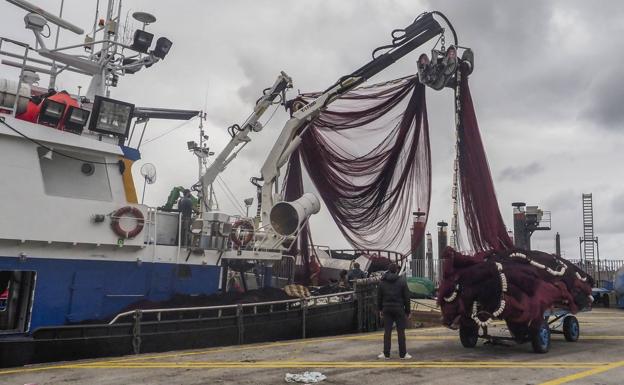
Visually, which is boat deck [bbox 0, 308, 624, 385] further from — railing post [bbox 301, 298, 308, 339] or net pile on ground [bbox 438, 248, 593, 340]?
railing post [bbox 301, 298, 308, 339]

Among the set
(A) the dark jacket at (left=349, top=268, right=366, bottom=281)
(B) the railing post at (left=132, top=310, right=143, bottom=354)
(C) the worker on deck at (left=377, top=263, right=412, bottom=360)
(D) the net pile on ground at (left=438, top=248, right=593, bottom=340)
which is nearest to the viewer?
(C) the worker on deck at (left=377, top=263, right=412, bottom=360)

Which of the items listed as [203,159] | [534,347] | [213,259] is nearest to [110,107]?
[213,259]

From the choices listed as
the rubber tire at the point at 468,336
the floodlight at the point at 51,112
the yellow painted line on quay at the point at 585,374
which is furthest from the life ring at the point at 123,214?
the yellow painted line on quay at the point at 585,374

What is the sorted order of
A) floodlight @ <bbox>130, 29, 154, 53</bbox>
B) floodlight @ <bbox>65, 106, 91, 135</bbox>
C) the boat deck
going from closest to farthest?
the boat deck, floodlight @ <bbox>65, 106, 91, 135</bbox>, floodlight @ <bbox>130, 29, 154, 53</bbox>

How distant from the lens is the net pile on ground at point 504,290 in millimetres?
9250

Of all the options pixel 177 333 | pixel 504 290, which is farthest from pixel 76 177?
pixel 504 290

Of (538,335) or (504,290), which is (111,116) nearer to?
(504,290)

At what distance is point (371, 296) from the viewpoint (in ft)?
51.5

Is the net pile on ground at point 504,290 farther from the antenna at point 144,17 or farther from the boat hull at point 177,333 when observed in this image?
the antenna at point 144,17

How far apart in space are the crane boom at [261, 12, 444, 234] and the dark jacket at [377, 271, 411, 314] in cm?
876

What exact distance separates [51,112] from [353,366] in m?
8.20

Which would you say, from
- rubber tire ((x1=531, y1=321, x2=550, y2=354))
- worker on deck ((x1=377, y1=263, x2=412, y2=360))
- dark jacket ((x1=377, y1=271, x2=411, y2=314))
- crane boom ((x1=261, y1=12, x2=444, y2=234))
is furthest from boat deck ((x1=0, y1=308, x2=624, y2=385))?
crane boom ((x1=261, y1=12, x2=444, y2=234))

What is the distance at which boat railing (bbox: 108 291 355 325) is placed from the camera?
1066 cm

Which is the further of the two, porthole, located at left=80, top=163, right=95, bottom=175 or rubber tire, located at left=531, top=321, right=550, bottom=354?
porthole, located at left=80, top=163, right=95, bottom=175
